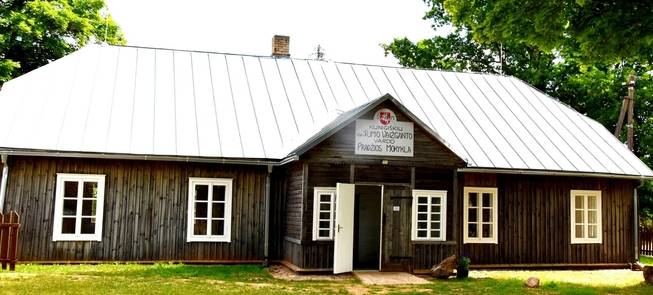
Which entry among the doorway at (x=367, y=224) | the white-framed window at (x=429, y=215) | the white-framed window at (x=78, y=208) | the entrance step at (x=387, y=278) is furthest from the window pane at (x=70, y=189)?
the white-framed window at (x=429, y=215)

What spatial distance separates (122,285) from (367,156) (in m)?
6.04

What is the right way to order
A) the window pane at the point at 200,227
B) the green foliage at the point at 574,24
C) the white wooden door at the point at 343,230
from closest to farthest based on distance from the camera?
the green foliage at the point at 574,24
the white wooden door at the point at 343,230
the window pane at the point at 200,227

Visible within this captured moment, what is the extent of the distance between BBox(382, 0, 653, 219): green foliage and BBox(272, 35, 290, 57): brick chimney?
5238 mm

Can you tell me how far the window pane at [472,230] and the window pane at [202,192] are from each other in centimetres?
697

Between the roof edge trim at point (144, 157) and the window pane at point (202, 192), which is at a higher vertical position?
the roof edge trim at point (144, 157)

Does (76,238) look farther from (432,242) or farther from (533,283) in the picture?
(533,283)

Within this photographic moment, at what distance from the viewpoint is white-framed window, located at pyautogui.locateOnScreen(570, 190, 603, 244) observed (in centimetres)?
1853

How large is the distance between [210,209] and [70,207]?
130 inches

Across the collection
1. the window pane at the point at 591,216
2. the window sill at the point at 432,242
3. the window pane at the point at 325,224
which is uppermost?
the window pane at the point at 591,216

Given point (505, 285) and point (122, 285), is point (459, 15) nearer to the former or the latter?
point (505, 285)

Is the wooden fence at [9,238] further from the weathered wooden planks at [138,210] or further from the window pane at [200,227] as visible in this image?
the window pane at [200,227]

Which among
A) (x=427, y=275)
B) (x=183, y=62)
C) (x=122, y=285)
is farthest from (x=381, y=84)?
(x=122, y=285)

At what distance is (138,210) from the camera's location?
52.2 feet

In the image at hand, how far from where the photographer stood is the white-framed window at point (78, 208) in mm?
15453
